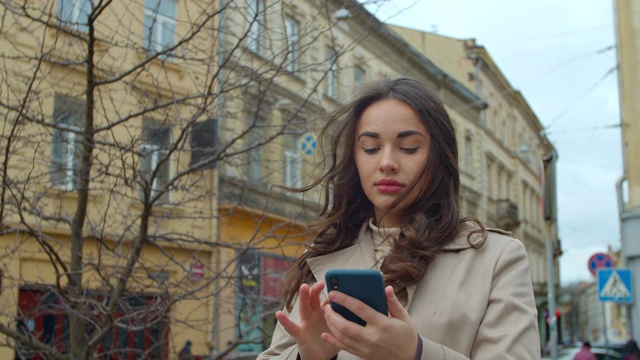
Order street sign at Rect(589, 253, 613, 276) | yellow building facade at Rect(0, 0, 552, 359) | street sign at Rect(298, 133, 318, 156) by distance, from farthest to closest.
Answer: street sign at Rect(589, 253, 613, 276) < street sign at Rect(298, 133, 318, 156) < yellow building facade at Rect(0, 0, 552, 359)

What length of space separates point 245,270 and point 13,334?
6.19 ft

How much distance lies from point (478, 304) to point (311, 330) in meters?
0.40

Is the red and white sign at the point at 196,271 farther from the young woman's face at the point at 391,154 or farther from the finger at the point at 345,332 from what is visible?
the finger at the point at 345,332

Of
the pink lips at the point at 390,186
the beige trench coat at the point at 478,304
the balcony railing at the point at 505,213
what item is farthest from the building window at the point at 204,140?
the balcony railing at the point at 505,213

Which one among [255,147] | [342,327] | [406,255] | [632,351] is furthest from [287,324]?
[632,351]

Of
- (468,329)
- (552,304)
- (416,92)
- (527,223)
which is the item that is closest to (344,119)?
(416,92)

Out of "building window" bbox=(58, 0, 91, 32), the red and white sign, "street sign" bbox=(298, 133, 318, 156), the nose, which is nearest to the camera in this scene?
the nose

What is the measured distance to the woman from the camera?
1642 mm

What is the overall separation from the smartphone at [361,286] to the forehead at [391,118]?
24.7 inches

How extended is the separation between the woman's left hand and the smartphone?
12 mm

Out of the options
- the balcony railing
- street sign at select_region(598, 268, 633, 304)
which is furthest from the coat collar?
the balcony railing

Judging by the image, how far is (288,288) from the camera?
2.19 m

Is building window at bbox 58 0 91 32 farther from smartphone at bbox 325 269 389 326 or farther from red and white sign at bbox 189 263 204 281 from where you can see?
smartphone at bbox 325 269 389 326

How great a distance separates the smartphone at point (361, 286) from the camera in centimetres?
151
